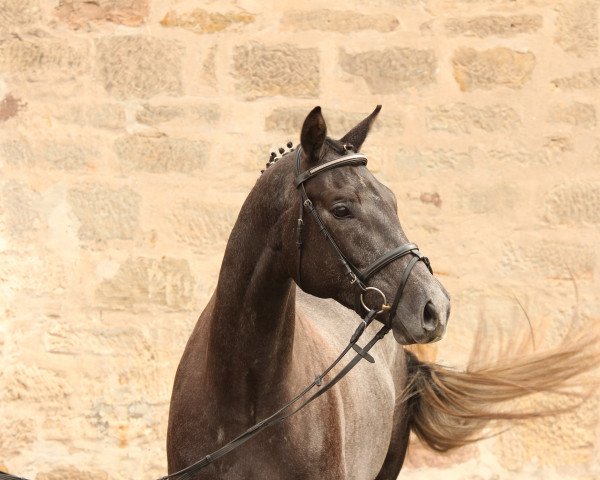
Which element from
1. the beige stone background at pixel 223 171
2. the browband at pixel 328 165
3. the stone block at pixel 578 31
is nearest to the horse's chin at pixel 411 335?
the browband at pixel 328 165

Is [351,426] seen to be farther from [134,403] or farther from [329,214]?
[134,403]

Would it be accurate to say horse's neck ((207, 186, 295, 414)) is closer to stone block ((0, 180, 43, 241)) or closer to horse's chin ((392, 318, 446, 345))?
horse's chin ((392, 318, 446, 345))

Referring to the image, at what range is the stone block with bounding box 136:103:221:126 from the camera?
536cm

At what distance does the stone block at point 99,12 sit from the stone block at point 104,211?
0.83 metres

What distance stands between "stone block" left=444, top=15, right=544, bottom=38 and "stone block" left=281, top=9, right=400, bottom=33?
323 mm

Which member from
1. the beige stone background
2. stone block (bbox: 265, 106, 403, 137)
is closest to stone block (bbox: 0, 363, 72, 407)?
the beige stone background

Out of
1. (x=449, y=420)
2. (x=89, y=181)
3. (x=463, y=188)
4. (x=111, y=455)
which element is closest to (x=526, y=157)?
(x=463, y=188)

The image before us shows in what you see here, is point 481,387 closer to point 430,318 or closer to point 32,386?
point 430,318

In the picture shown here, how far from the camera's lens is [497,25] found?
5.43 metres

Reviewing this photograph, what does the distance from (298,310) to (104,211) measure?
72.3 inches

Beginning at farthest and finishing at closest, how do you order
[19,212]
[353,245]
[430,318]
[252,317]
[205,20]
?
[205,20]
[19,212]
[252,317]
[353,245]
[430,318]

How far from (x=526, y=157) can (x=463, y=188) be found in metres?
0.36

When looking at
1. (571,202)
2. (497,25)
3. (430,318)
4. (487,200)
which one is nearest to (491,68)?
(497,25)

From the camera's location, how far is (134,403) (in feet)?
17.5
